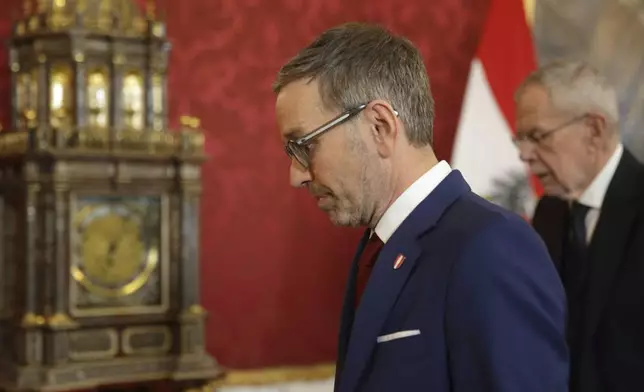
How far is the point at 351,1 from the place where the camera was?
14.1 ft

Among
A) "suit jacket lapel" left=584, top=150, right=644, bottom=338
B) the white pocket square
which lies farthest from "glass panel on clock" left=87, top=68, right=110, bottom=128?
the white pocket square

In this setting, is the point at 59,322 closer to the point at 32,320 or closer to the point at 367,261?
the point at 32,320

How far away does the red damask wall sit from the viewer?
13.0 feet

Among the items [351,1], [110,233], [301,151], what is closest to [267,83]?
[351,1]

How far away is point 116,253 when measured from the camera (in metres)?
3.34

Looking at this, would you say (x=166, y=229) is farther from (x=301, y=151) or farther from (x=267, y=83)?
(x=301, y=151)

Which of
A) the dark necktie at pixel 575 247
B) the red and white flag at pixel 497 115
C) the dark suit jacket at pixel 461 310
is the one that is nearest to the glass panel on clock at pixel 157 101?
the red and white flag at pixel 497 115

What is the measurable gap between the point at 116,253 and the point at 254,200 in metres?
0.90

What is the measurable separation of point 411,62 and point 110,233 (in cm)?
218

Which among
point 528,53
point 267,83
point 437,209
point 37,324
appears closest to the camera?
point 437,209

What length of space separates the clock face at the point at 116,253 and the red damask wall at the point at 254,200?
0.58 m

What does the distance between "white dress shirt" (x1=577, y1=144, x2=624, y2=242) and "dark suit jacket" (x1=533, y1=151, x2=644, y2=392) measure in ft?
0.06

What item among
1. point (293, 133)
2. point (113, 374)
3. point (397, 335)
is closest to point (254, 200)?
point (113, 374)

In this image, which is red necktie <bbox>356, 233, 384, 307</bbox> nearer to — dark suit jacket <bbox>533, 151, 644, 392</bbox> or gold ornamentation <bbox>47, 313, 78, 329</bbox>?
dark suit jacket <bbox>533, 151, 644, 392</bbox>
